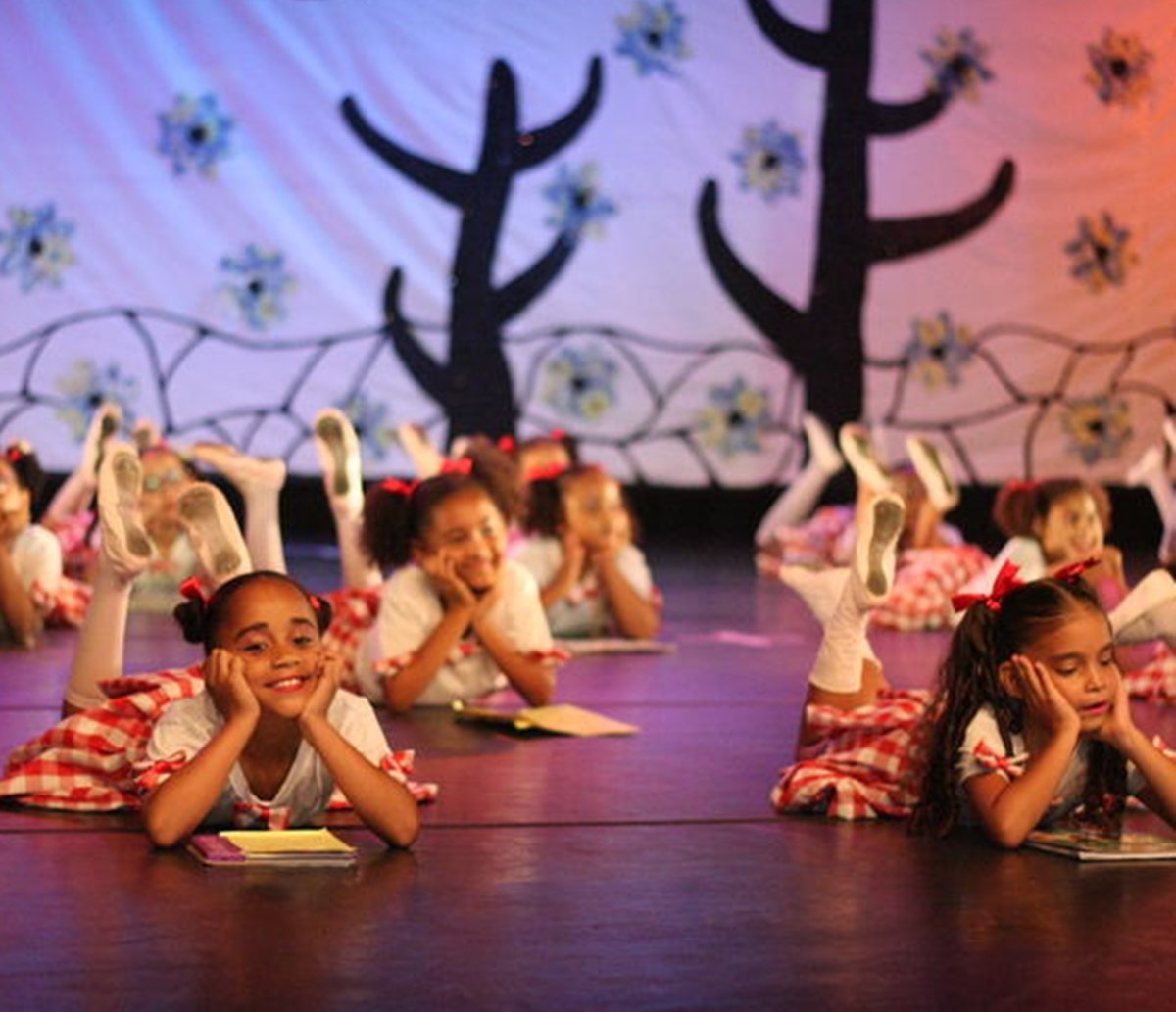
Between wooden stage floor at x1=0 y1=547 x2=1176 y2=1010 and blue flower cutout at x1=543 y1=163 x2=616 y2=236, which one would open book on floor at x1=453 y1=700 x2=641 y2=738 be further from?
blue flower cutout at x1=543 y1=163 x2=616 y2=236

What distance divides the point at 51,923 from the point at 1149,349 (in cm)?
798

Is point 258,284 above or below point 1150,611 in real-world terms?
above

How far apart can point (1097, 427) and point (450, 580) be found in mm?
6079

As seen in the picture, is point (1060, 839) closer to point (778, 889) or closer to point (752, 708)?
point (778, 889)

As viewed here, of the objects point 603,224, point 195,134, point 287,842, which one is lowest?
point 287,842

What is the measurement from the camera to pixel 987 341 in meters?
9.80

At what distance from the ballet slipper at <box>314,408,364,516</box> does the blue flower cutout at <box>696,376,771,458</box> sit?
4.54 metres

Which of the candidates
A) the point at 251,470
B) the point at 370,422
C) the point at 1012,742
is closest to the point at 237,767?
the point at 1012,742

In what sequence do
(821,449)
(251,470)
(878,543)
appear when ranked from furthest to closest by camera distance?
(821,449), (251,470), (878,543)

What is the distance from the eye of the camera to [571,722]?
427cm

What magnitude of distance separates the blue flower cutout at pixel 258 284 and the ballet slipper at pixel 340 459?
4019 millimetres

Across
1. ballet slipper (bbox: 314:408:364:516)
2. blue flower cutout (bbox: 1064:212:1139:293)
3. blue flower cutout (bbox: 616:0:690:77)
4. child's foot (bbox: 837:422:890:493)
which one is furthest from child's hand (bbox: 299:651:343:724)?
blue flower cutout (bbox: 1064:212:1139:293)

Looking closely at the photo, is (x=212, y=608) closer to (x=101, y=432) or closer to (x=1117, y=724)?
(x=1117, y=724)

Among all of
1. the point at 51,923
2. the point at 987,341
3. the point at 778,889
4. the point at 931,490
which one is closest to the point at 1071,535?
the point at 931,490
